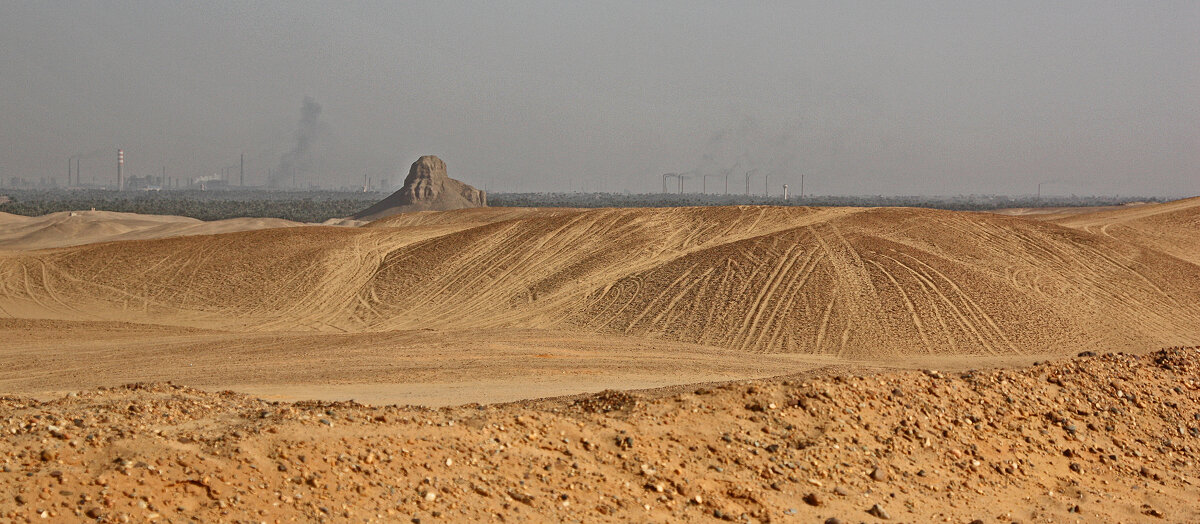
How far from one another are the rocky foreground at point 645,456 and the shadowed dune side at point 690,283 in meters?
11.2

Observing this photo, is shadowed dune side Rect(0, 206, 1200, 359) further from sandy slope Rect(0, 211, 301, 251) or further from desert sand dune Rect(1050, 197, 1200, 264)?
sandy slope Rect(0, 211, 301, 251)

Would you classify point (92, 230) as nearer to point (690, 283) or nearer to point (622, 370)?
point (690, 283)

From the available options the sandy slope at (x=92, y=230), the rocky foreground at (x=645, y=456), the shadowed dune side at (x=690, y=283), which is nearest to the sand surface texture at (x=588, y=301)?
the shadowed dune side at (x=690, y=283)

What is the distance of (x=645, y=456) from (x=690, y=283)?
18.3 meters

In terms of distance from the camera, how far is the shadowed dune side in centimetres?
2303

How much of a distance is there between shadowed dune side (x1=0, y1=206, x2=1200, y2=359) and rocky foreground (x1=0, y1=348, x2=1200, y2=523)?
36.7ft

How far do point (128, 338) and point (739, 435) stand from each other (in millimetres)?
17562

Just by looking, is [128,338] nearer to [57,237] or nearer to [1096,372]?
[1096,372]

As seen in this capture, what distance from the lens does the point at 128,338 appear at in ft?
70.2

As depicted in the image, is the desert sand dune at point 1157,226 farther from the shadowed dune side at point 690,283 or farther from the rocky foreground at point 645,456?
the rocky foreground at point 645,456

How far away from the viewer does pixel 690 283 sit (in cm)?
2620

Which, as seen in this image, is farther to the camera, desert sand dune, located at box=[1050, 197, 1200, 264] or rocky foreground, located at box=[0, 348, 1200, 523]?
desert sand dune, located at box=[1050, 197, 1200, 264]

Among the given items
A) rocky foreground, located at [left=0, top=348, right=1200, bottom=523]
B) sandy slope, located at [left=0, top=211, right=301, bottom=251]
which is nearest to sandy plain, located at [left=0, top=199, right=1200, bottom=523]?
rocky foreground, located at [left=0, top=348, right=1200, bottom=523]

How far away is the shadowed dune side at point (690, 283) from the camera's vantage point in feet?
75.6
